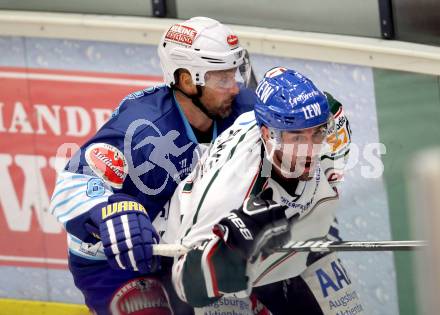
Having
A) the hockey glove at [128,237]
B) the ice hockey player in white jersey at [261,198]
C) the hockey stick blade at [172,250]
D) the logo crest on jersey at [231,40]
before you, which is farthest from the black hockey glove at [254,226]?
the logo crest on jersey at [231,40]

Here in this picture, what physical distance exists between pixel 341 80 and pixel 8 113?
Answer: 56.8 inches

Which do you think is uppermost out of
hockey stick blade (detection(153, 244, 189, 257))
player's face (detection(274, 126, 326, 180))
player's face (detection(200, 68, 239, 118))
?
player's face (detection(200, 68, 239, 118))

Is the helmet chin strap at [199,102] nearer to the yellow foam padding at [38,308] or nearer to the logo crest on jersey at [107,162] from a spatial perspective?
the logo crest on jersey at [107,162]

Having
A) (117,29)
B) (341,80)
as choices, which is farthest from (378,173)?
(117,29)

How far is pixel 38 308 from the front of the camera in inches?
177

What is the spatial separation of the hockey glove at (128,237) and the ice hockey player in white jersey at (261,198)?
0.27 feet

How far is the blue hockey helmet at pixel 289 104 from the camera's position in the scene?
268cm

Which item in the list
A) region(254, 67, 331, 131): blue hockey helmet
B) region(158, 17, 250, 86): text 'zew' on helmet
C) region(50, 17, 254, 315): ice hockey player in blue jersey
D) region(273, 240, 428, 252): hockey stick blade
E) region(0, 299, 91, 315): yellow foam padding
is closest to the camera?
region(273, 240, 428, 252): hockey stick blade

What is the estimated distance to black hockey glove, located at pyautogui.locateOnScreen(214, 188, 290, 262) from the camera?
8.28ft

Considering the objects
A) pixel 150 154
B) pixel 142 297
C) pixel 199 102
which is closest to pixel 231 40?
pixel 199 102

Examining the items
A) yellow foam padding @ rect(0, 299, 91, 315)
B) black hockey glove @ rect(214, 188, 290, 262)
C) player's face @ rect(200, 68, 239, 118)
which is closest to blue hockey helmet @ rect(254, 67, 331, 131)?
black hockey glove @ rect(214, 188, 290, 262)

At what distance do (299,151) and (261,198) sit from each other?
0.15m

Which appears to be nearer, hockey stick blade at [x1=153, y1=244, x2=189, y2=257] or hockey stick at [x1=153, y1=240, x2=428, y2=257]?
hockey stick at [x1=153, y1=240, x2=428, y2=257]

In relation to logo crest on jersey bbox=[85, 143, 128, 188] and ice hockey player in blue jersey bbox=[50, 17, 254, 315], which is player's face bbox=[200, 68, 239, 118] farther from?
logo crest on jersey bbox=[85, 143, 128, 188]
